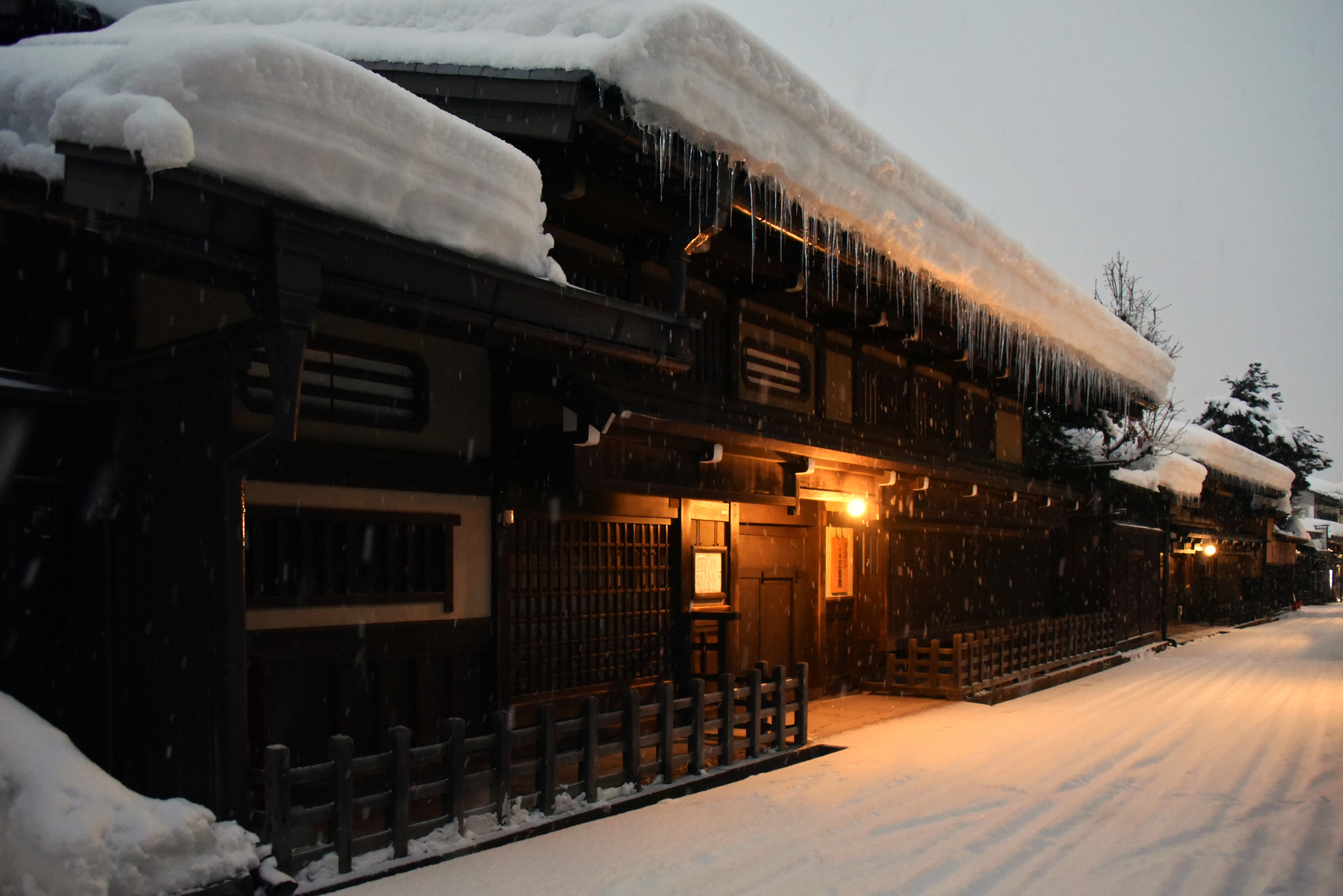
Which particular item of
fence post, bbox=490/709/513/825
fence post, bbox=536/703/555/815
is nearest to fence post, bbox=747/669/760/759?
fence post, bbox=536/703/555/815

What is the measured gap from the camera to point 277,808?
547 cm

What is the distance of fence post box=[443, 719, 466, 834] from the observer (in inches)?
254

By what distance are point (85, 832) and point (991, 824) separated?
5617 millimetres

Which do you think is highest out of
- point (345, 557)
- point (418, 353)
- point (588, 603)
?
point (418, 353)

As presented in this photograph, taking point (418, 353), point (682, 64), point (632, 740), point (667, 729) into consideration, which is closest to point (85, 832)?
point (632, 740)

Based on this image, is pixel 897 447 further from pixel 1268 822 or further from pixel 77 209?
pixel 77 209

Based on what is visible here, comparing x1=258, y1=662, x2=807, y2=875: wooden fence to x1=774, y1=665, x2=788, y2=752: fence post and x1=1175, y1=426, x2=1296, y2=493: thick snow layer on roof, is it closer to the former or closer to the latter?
x1=774, y1=665, x2=788, y2=752: fence post

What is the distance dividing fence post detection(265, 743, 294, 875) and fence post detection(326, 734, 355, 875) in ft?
0.98

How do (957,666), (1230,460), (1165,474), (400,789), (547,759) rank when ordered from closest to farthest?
(400,789)
(547,759)
(957,666)
(1165,474)
(1230,460)

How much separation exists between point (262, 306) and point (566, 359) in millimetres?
3539

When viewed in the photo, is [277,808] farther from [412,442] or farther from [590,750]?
[412,442]

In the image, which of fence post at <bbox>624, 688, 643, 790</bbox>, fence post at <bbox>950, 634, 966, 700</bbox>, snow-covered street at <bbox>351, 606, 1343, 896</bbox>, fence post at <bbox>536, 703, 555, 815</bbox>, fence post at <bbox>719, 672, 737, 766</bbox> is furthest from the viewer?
fence post at <bbox>950, 634, 966, 700</bbox>

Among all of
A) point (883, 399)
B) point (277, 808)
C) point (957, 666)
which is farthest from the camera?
point (883, 399)

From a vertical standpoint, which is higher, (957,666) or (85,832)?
(85,832)
